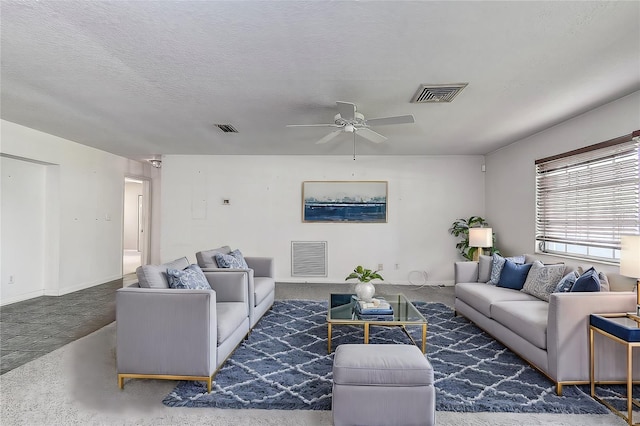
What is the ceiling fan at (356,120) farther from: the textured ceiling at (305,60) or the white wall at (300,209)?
the white wall at (300,209)

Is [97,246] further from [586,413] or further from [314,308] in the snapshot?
[586,413]

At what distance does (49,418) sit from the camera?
81.8 inches

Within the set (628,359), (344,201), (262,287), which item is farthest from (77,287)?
(628,359)

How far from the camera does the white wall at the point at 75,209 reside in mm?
4793

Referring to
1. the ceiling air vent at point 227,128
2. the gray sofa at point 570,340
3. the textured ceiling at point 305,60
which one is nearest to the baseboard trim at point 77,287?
the textured ceiling at point 305,60

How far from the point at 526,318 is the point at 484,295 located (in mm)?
790

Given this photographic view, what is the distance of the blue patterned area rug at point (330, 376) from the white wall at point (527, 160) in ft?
7.02

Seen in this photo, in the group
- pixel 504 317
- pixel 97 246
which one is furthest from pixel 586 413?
pixel 97 246

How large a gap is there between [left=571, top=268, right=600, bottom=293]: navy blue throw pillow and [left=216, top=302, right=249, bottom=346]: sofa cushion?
2.88m

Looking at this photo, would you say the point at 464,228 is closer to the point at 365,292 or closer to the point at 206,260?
the point at 365,292

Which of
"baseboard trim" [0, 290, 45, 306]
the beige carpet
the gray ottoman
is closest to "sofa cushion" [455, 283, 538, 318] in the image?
the beige carpet

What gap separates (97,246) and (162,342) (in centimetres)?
471

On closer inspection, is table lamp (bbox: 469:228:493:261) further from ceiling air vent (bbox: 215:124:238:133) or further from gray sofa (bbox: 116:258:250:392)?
gray sofa (bbox: 116:258:250:392)

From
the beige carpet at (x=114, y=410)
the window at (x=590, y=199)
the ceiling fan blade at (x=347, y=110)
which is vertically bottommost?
the beige carpet at (x=114, y=410)
